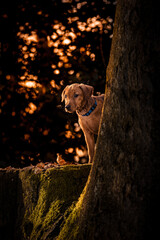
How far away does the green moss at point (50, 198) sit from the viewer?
9.18 feet

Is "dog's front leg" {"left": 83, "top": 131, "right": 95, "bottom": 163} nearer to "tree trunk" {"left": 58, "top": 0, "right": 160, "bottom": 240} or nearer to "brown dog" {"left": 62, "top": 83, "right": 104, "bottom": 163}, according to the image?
"brown dog" {"left": 62, "top": 83, "right": 104, "bottom": 163}

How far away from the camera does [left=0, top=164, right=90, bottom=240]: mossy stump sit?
2.85m

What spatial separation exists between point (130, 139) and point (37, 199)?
6.62 ft

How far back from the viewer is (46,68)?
6.58m

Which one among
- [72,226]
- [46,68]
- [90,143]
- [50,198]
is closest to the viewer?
[72,226]

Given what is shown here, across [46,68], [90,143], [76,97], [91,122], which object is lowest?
[90,143]

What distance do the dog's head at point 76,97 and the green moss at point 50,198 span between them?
1.10m

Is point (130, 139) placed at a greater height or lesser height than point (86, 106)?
lesser

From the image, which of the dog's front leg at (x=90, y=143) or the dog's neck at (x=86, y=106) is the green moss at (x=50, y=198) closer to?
the dog's front leg at (x=90, y=143)

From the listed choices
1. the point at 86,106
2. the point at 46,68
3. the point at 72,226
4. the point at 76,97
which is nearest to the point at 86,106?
the point at 86,106

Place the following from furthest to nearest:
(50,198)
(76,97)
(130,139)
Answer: (76,97), (50,198), (130,139)

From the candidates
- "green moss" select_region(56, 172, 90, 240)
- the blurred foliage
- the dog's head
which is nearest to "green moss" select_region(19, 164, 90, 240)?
"green moss" select_region(56, 172, 90, 240)

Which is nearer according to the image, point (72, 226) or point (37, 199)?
point (72, 226)

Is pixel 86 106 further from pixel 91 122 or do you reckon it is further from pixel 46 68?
pixel 46 68
